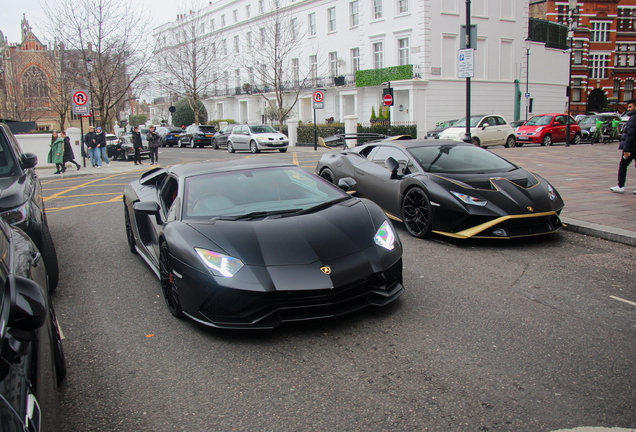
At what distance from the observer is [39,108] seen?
7206cm

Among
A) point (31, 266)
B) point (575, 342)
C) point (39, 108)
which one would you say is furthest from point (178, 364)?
point (39, 108)

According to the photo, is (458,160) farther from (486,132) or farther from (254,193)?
(486,132)

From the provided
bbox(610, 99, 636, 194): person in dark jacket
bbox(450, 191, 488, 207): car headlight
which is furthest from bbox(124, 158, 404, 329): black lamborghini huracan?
bbox(610, 99, 636, 194): person in dark jacket

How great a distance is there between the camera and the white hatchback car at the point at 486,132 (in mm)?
22891

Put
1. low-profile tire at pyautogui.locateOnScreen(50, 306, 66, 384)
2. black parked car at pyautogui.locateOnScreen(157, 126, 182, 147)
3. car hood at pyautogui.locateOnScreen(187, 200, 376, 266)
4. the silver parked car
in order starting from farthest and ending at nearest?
black parked car at pyautogui.locateOnScreen(157, 126, 182, 147)
the silver parked car
car hood at pyautogui.locateOnScreen(187, 200, 376, 266)
low-profile tire at pyautogui.locateOnScreen(50, 306, 66, 384)

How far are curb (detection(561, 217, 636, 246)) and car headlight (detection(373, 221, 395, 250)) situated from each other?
3.81 metres

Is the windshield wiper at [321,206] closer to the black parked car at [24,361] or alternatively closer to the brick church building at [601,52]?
the black parked car at [24,361]

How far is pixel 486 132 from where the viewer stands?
76.3 feet

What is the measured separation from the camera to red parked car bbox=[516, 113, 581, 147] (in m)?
26.1

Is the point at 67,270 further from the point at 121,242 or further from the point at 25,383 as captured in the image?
the point at 25,383

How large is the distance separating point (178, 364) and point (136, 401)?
48 centimetres

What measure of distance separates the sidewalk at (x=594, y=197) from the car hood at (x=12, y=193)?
6812 millimetres

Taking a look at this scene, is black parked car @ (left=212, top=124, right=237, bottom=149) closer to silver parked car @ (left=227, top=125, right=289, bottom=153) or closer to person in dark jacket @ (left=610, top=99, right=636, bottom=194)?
silver parked car @ (left=227, top=125, right=289, bottom=153)

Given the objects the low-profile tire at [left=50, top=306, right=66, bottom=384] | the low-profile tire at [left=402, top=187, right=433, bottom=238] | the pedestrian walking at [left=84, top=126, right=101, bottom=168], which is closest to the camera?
the low-profile tire at [left=50, top=306, right=66, bottom=384]
